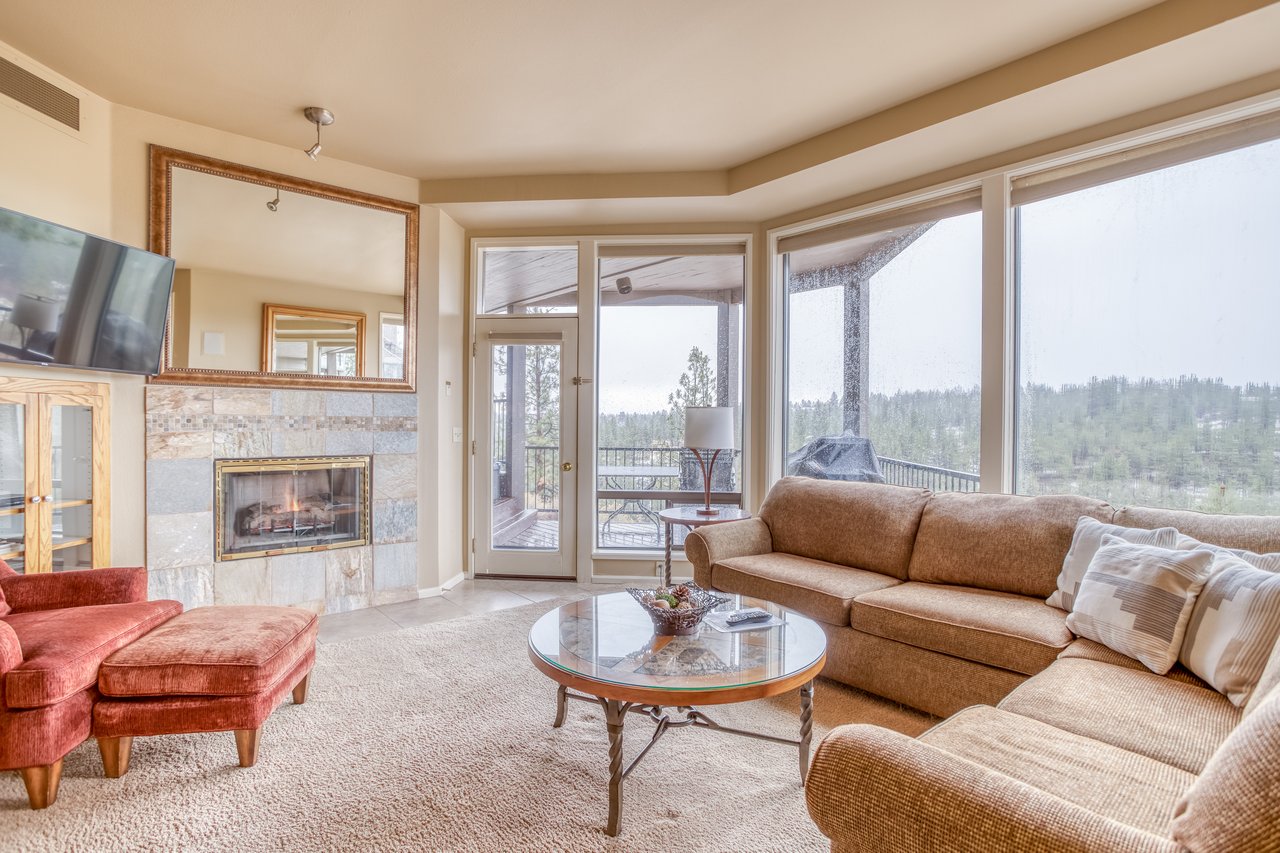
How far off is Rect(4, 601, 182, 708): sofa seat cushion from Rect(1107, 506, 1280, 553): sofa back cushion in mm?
3640

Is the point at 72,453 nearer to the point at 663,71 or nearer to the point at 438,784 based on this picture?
the point at 438,784

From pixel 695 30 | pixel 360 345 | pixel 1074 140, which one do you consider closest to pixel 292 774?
pixel 360 345

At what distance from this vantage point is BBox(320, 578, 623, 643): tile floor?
11.7ft

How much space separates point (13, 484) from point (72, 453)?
31 centimetres

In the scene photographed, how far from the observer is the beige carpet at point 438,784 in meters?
1.74

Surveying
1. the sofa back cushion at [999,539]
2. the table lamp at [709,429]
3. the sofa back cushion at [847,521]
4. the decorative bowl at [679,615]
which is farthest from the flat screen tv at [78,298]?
the sofa back cushion at [999,539]

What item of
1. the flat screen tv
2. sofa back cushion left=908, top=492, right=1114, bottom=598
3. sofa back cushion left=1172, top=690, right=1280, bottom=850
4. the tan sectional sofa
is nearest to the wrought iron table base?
the tan sectional sofa

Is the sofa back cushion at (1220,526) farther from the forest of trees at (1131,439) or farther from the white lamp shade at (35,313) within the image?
the white lamp shade at (35,313)

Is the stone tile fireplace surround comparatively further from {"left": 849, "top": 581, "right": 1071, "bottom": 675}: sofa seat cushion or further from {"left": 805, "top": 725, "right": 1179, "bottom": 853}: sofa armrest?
{"left": 805, "top": 725, "right": 1179, "bottom": 853}: sofa armrest

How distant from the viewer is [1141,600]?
196cm

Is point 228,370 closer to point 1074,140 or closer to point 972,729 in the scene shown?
point 972,729

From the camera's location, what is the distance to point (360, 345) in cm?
396

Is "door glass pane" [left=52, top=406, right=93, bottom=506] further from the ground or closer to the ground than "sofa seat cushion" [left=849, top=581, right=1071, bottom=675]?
further from the ground

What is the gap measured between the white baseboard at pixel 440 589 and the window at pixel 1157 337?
11.9 ft
